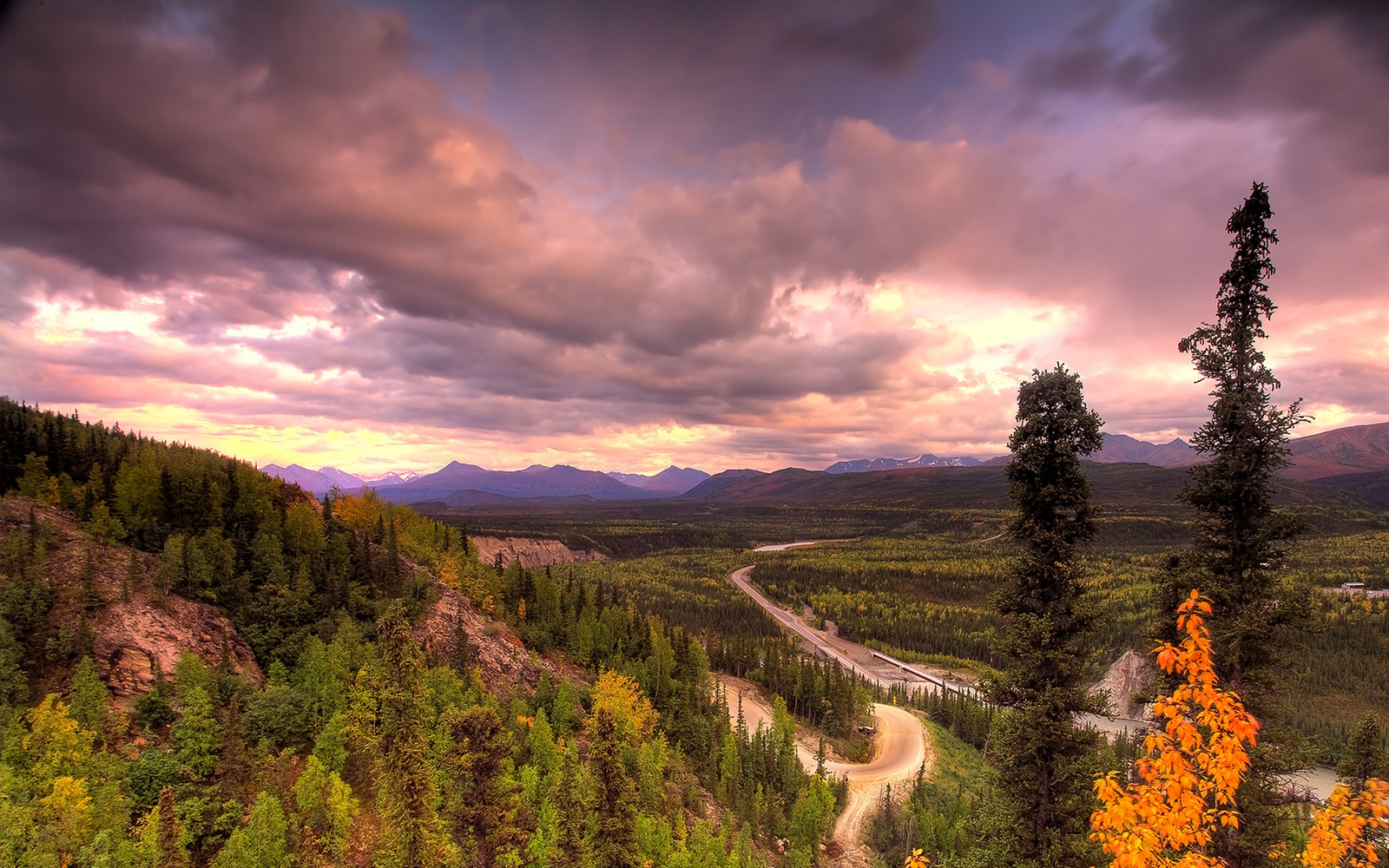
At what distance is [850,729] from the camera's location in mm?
87562

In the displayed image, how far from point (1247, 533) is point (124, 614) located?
214 feet

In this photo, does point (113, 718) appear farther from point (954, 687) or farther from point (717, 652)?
point (954, 687)

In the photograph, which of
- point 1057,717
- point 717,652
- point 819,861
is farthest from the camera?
point 717,652

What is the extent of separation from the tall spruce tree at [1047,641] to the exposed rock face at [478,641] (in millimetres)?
51326

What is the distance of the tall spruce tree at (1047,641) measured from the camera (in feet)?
56.7

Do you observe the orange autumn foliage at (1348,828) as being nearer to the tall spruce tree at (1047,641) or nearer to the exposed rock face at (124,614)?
the tall spruce tree at (1047,641)

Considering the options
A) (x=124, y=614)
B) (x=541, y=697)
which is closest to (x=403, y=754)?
(x=124, y=614)

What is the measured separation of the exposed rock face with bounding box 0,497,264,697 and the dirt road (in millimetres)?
61084

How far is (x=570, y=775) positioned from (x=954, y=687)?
10365 cm

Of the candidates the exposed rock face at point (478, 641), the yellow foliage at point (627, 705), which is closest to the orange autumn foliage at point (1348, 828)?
the yellow foliage at point (627, 705)

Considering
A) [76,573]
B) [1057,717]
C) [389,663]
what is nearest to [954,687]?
[1057,717]

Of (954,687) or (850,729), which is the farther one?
(954,687)

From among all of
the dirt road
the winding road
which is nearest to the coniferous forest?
the dirt road

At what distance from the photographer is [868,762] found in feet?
259
